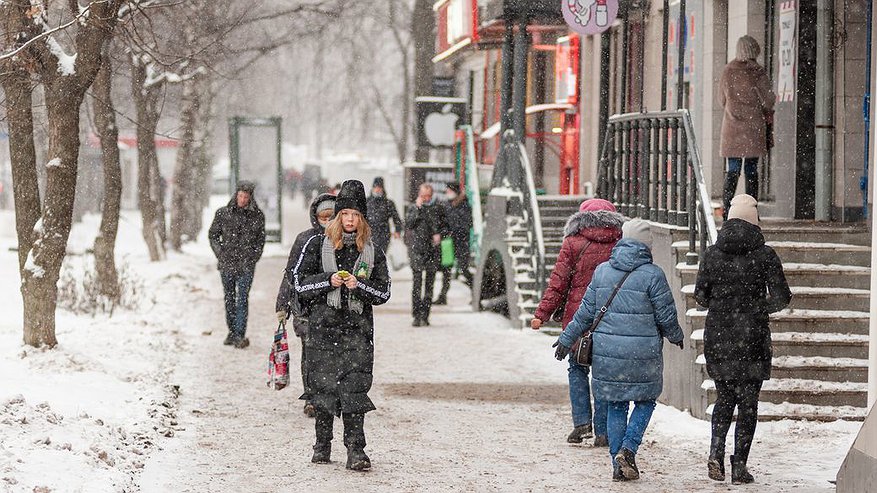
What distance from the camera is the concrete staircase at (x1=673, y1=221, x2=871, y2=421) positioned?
10.4 metres

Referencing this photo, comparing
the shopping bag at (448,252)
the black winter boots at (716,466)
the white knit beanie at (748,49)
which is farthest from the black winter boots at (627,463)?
the shopping bag at (448,252)

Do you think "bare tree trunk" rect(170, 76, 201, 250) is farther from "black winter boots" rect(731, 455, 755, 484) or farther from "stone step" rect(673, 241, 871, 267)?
"black winter boots" rect(731, 455, 755, 484)

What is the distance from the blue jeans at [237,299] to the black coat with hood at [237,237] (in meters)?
0.07

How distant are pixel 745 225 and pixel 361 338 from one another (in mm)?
2300

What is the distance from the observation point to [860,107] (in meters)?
14.5

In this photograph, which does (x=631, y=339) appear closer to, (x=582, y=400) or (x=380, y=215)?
(x=582, y=400)

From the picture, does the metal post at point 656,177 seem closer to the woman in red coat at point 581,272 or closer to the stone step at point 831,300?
the stone step at point 831,300

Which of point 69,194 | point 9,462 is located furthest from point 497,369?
point 9,462

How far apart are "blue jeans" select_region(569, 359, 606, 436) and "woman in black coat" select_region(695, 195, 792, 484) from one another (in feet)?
4.09

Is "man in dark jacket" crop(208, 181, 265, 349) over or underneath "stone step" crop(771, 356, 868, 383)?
over

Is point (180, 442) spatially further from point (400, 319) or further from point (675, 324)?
point (400, 319)

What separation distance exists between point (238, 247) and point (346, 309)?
619cm

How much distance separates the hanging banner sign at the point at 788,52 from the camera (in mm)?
15195

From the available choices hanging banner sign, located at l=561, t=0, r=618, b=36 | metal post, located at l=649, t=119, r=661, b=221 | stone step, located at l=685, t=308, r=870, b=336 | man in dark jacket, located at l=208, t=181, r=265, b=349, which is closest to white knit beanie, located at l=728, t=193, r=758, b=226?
stone step, located at l=685, t=308, r=870, b=336
